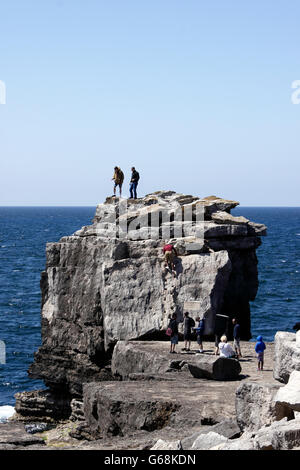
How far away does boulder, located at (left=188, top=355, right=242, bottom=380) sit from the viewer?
66.3ft

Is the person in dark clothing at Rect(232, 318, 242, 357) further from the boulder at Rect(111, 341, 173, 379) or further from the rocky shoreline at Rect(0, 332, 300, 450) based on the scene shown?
the boulder at Rect(111, 341, 173, 379)

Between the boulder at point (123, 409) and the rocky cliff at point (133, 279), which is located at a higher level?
the rocky cliff at point (133, 279)

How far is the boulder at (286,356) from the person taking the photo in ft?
48.7

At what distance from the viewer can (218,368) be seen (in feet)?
66.4

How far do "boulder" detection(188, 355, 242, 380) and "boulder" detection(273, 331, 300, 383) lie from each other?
455 centimetres

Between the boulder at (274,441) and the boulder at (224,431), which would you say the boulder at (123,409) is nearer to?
the boulder at (224,431)

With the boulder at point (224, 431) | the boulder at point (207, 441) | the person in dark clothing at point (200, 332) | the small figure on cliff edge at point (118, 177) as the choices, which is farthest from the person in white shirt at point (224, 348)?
the small figure on cliff edge at point (118, 177)

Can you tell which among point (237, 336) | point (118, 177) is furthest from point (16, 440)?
point (118, 177)

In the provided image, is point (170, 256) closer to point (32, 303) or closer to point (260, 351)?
point (260, 351)

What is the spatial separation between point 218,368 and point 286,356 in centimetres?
531

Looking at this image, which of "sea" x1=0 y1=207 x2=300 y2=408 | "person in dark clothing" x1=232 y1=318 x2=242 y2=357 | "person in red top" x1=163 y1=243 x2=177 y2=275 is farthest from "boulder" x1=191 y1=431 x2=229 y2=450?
"sea" x1=0 y1=207 x2=300 y2=408

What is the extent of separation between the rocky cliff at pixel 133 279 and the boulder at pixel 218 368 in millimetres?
5149

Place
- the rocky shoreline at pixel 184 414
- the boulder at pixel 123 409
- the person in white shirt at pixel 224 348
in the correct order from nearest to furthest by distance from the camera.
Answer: the rocky shoreline at pixel 184 414 < the boulder at pixel 123 409 < the person in white shirt at pixel 224 348
